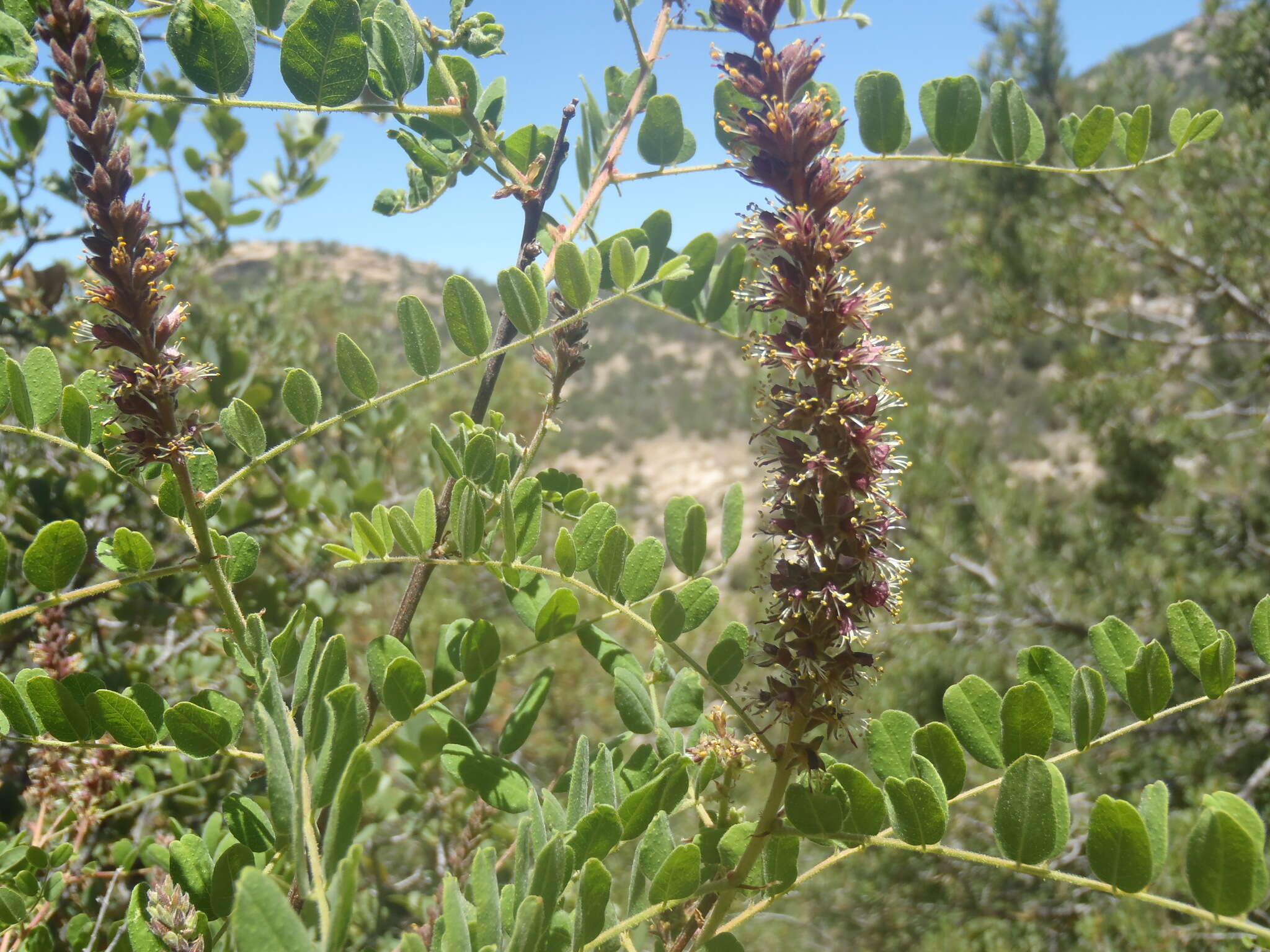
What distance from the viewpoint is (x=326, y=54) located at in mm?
1030

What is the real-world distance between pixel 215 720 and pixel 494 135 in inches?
33.9

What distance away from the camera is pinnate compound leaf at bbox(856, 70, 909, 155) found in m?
1.22

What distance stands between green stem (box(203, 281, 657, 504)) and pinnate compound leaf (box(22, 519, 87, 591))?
135 millimetres

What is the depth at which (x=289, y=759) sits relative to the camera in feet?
2.00

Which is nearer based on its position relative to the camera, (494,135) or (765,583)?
(765,583)

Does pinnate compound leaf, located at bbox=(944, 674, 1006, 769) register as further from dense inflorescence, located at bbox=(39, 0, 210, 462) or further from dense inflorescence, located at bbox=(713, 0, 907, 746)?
dense inflorescence, located at bbox=(39, 0, 210, 462)

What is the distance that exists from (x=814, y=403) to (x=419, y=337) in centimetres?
55

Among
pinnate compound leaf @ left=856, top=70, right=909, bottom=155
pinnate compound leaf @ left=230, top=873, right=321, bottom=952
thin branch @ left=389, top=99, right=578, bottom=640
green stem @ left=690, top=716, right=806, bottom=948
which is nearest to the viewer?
pinnate compound leaf @ left=230, top=873, right=321, bottom=952

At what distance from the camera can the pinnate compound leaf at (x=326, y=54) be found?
3.26 ft

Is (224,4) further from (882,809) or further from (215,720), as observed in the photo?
(882,809)

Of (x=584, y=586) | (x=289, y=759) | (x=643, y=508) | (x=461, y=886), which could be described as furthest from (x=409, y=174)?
(x=643, y=508)

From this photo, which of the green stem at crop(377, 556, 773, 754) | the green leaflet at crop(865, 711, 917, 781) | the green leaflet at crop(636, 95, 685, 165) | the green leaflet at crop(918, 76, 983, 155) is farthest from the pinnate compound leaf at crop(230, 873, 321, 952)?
the green leaflet at crop(918, 76, 983, 155)

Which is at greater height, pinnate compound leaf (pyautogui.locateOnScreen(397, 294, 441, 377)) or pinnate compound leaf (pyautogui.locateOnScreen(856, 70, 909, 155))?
pinnate compound leaf (pyautogui.locateOnScreen(856, 70, 909, 155))

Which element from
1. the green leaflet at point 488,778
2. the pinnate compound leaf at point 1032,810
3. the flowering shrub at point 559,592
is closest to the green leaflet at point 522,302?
the flowering shrub at point 559,592
